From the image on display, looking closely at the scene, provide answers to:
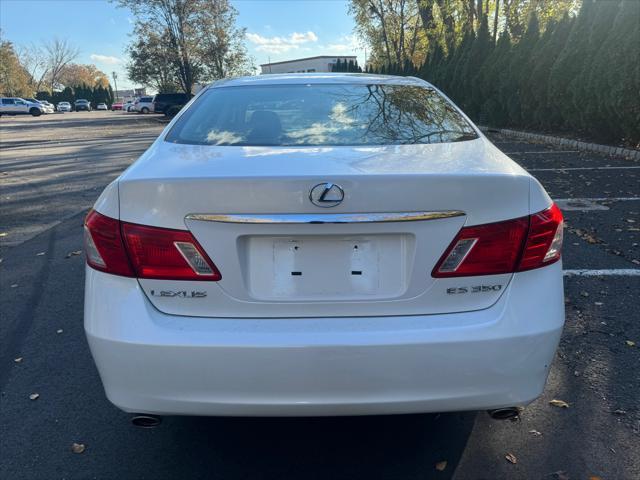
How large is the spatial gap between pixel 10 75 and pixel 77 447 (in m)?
86.8

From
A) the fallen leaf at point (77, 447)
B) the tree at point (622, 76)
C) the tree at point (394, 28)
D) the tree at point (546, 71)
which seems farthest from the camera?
the tree at point (394, 28)

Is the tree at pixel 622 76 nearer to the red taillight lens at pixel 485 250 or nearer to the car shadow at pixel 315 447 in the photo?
the car shadow at pixel 315 447

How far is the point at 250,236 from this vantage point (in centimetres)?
185

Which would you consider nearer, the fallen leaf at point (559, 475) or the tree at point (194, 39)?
the fallen leaf at point (559, 475)

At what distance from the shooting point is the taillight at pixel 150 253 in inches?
73.4

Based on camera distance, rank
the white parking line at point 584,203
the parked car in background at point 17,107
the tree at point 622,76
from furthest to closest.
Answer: the parked car in background at point 17,107
the tree at point 622,76
the white parking line at point 584,203

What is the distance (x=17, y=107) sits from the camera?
57.2 m

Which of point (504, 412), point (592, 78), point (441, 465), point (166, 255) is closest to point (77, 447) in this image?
point (166, 255)

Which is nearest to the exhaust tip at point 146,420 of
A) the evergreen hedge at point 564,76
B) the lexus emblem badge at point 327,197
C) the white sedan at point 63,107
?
the lexus emblem badge at point 327,197

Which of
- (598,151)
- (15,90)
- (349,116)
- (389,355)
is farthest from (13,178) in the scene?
(15,90)

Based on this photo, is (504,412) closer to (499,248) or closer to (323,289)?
(499,248)

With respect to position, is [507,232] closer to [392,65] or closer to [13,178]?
[13,178]

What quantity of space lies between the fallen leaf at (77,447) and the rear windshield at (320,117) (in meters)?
1.44

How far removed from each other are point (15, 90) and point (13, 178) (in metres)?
80.4
